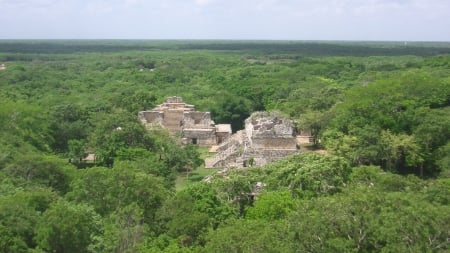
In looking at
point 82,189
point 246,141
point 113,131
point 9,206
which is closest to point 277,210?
point 82,189

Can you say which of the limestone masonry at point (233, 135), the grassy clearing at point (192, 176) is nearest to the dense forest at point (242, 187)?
the grassy clearing at point (192, 176)

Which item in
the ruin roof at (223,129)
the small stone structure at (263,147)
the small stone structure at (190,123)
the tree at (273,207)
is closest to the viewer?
the tree at (273,207)

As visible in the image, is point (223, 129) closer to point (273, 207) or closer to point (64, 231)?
point (273, 207)

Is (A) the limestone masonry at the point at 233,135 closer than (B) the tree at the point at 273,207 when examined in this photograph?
No

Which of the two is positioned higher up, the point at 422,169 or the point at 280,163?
the point at 280,163

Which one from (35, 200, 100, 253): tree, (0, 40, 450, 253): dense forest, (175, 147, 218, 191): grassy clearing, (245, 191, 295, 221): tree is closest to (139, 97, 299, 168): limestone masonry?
(175, 147, 218, 191): grassy clearing

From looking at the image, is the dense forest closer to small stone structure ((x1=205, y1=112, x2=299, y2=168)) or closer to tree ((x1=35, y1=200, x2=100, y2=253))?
tree ((x1=35, y1=200, x2=100, y2=253))

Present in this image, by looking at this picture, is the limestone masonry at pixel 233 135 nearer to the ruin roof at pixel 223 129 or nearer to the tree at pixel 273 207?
the ruin roof at pixel 223 129

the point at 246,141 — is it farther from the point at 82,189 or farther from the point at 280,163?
the point at 82,189
